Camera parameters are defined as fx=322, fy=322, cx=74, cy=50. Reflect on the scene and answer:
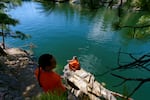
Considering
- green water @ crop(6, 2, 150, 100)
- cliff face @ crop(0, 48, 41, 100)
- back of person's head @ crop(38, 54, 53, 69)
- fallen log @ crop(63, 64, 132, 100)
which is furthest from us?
green water @ crop(6, 2, 150, 100)

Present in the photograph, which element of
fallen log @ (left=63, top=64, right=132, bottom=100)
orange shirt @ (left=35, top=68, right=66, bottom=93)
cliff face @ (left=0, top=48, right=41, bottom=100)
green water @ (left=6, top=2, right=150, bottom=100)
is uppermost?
orange shirt @ (left=35, top=68, right=66, bottom=93)

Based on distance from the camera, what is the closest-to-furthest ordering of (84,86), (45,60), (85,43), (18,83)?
(45,60), (18,83), (84,86), (85,43)

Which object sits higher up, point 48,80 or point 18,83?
point 48,80

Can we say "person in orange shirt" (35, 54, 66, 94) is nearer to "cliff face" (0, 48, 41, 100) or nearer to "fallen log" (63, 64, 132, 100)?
"cliff face" (0, 48, 41, 100)

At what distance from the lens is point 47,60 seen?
498 centimetres

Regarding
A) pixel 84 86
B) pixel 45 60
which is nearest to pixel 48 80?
pixel 45 60

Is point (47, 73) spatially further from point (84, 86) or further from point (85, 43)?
point (85, 43)

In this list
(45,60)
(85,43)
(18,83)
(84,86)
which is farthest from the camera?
(85,43)

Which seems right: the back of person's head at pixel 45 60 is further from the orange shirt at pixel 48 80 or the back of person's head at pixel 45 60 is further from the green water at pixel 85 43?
the green water at pixel 85 43

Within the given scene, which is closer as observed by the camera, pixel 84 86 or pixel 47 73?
pixel 47 73

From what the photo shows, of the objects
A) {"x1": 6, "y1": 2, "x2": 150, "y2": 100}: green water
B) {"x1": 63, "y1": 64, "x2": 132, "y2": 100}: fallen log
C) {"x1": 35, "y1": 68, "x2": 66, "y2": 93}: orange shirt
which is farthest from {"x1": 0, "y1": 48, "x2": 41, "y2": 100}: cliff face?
{"x1": 6, "y1": 2, "x2": 150, "y2": 100}: green water

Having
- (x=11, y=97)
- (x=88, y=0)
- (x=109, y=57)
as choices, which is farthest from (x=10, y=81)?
(x=109, y=57)

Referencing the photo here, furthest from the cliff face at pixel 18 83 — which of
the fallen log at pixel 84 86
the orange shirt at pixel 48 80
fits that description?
the orange shirt at pixel 48 80

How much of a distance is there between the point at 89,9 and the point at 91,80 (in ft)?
40.2
